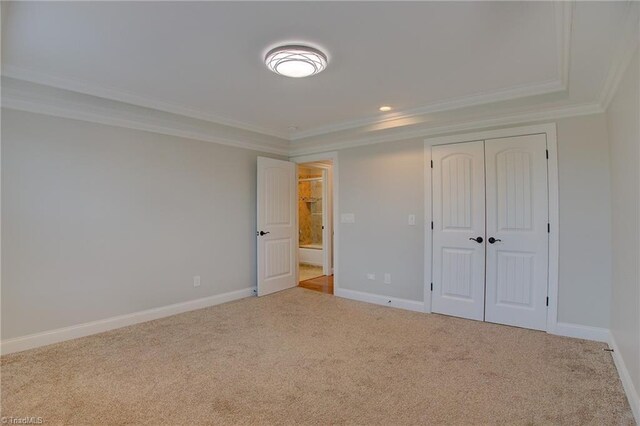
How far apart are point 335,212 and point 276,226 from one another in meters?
0.95

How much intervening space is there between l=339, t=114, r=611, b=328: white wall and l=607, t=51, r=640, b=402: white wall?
208mm

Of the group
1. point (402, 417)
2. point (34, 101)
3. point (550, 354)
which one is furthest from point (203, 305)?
point (550, 354)

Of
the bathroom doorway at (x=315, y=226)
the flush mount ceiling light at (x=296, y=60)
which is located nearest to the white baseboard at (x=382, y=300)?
the bathroom doorway at (x=315, y=226)

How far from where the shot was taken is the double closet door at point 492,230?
134 inches

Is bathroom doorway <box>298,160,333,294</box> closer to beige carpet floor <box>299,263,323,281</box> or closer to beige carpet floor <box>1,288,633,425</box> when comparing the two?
beige carpet floor <box>299,263,323,281</box>

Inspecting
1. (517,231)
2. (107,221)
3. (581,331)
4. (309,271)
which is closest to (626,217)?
(517,231)

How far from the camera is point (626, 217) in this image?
7.84 ft

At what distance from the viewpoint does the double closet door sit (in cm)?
340

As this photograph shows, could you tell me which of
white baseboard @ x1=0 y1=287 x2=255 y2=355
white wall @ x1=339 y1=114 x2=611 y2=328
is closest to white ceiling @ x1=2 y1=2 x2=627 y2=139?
white wall @ x1=339 y1=114 x2=611 y2=328

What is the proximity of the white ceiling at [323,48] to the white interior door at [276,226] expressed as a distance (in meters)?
1.61

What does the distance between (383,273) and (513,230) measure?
1.66 metres

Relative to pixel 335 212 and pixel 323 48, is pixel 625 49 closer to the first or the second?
pixel 323 48

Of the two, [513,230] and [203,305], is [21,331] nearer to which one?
[203,305]

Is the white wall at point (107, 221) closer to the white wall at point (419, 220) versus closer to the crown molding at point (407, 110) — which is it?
the crown molding at point (407, 110)
